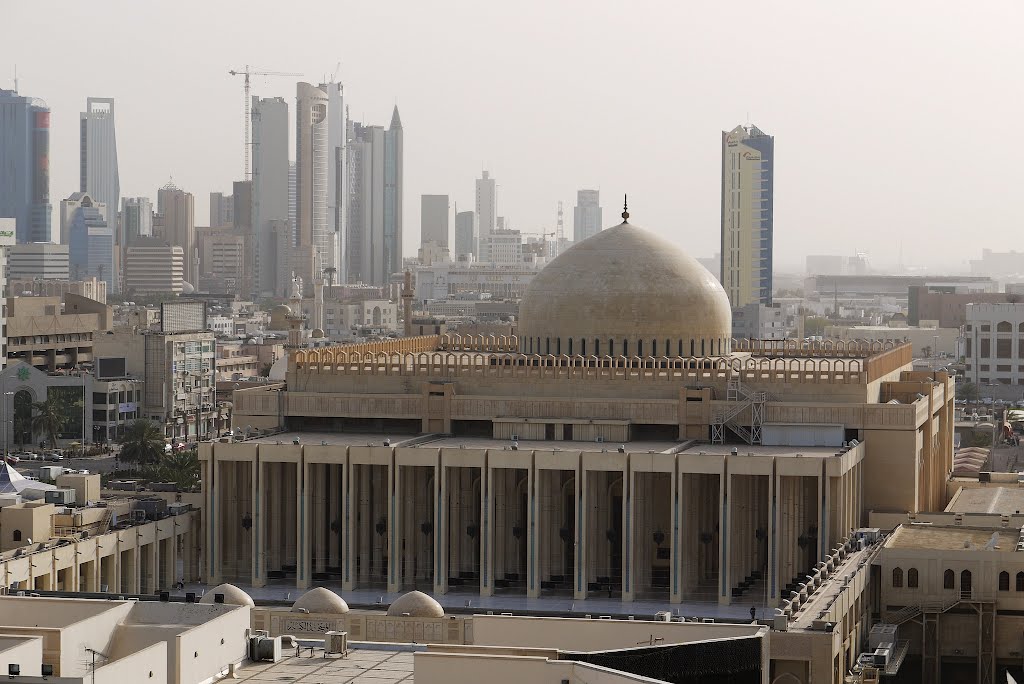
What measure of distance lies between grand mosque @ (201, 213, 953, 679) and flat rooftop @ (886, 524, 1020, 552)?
1.81 m

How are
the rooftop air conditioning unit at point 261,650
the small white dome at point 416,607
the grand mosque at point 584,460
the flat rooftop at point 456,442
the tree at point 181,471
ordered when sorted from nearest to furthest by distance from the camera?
the rooftop air conditioning unit at point 261,650 < the small white dome at point 416,607 < the grand mosque at point 584,460 < the flat rooftop at point 456,442 < the tree at point 181,471

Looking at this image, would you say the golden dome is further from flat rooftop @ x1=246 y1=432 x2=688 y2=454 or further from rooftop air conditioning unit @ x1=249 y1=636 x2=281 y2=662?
rooftop air conditioning unit @ x1=249 y1=636 x2=281 y2=662

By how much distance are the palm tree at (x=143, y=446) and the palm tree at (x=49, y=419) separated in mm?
11234

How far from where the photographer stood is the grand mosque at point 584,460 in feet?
174

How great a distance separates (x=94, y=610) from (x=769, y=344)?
147 ft

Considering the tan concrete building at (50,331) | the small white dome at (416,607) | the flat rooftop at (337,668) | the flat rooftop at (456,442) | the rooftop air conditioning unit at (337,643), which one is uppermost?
the tan concrete building at (50,331)

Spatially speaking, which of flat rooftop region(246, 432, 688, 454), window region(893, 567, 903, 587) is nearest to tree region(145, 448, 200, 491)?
flat rooftop region(246, 432, 688, 454)

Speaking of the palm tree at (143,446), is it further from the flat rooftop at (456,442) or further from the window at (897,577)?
the window at (897,577)

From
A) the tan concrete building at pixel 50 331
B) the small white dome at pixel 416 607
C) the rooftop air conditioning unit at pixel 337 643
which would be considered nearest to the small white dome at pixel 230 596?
the small white dome at pixel 416 607

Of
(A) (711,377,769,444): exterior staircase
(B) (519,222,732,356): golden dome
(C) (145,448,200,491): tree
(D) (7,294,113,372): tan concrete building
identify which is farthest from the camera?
(D) (7,294,113,372): tan concrete building

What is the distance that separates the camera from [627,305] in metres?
62.1

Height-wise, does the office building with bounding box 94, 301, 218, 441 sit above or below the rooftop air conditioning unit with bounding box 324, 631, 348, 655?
above

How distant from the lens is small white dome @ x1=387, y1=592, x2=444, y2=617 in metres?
42.5

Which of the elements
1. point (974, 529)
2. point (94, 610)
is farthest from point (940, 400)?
point (94, 610)
